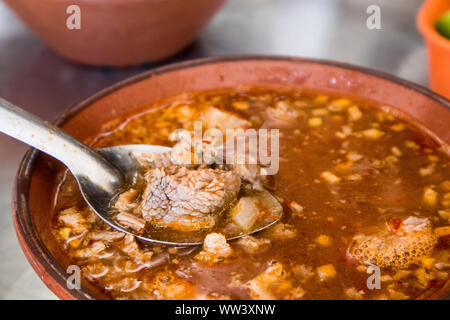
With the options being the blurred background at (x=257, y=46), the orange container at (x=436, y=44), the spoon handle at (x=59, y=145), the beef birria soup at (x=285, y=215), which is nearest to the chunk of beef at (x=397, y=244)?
the beef birria soup at (x=285, y=215)

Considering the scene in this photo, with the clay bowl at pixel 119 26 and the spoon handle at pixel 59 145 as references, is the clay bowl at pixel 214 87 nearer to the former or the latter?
the spoon handle at pixel 59 145

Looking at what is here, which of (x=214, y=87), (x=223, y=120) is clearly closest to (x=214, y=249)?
(x=223, y=120)

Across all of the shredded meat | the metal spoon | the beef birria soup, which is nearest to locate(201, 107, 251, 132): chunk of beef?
the beef birria soup

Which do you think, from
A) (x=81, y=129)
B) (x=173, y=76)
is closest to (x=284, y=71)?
(x=173, y=76)

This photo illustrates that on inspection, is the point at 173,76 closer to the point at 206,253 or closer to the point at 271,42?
the point at 206,253

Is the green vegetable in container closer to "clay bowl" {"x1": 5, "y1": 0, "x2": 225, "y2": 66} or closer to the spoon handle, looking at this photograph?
"clay bowl" {"x1": 5, "y1": 0, "x2": 225, "y2": 66}

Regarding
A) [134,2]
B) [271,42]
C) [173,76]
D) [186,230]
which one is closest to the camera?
[186,230]
